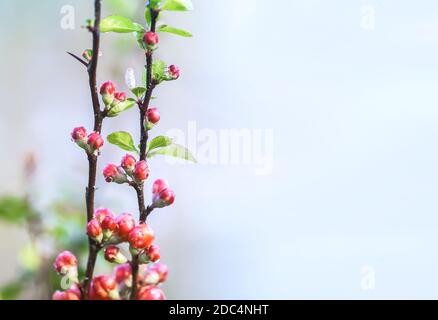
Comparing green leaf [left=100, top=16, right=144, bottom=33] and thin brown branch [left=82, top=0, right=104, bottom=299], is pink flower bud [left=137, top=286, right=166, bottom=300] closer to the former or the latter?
thin brown branch [left=82, top=0, right=104, bottom=299]

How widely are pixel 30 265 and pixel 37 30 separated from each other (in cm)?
79

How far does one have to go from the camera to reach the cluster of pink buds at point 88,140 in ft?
1.20

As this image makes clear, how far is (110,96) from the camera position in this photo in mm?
376

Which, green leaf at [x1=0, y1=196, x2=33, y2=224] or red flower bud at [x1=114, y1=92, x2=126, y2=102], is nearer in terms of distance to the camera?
red flower bud at [x1=114, y1=92, x2=126, y2=102]

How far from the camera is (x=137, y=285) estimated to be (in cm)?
39

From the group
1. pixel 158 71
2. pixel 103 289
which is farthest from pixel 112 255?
pixel 158 71

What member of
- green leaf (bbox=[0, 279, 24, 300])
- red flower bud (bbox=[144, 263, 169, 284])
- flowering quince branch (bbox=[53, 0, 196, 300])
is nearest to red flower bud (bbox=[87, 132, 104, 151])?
flowering quince branch (bbox=[53, 0, 196, 300])

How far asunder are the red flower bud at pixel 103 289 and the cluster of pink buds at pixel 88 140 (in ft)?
0.29

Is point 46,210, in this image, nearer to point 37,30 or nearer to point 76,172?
point 76,172

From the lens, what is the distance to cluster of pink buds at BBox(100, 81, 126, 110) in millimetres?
375

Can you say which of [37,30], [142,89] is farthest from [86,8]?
[142,89]

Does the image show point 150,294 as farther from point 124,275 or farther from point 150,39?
point 150,39

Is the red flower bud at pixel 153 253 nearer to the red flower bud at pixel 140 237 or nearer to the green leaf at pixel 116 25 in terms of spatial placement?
the red flower bud at pixel 140 237

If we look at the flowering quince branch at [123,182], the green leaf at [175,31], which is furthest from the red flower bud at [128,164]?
the green leaf at [175,31]
